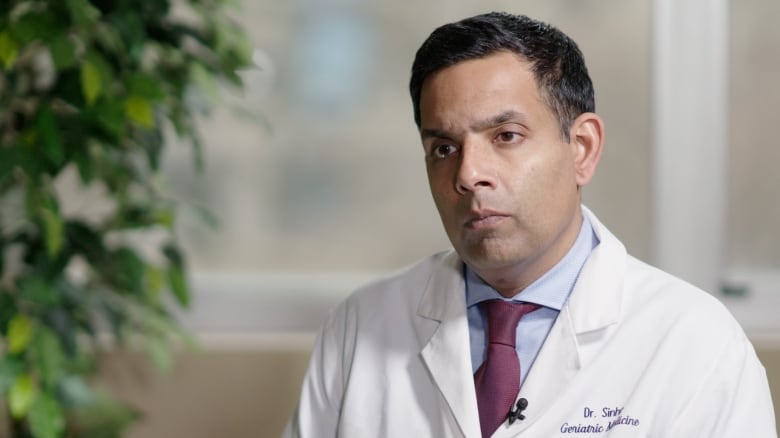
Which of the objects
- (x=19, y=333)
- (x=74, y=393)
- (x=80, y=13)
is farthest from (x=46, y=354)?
(x=80, y=13)

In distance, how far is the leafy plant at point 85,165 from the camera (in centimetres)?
170

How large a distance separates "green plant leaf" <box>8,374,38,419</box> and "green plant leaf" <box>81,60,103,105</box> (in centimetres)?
53

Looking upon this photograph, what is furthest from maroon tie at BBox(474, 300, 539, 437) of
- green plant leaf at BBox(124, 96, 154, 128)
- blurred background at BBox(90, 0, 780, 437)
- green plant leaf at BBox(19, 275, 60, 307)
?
blurred background at BBox(90, 0, 780, 437)

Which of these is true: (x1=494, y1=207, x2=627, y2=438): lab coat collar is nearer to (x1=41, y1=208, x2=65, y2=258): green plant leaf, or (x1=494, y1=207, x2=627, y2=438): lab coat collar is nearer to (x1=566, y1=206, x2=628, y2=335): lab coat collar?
(x1=566, y1=206, x2=628, y2=335): lab coat collar

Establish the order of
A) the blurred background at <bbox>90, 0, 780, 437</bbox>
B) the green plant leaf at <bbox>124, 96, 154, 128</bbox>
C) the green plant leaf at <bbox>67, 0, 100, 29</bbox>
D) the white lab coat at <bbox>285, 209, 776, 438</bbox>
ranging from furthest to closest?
1. the blurred background at <bbox>90, 0, 780, 437</bbox>
2. the green plant leaf at <bbox>124, 96, 154, 128</bbox>
3. the green plant leaf at <bbox>67, 0, 100, 29</bbox>
4. the white lab coat at <bbox>285, 209, 776, 438</bbox>

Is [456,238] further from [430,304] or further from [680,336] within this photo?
[680,336]

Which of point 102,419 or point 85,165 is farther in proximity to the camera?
point 102,419

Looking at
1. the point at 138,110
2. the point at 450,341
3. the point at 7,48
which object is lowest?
the point at 450,341

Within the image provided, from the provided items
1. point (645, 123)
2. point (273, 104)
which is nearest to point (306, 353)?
point (273, 104)

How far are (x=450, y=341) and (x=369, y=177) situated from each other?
4.06ft

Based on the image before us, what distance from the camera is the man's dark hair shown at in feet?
3.88

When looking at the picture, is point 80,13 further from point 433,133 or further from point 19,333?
point 433,133

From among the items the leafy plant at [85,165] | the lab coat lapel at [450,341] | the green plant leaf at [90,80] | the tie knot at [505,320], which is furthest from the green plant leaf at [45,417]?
the tie knot at [505,320]

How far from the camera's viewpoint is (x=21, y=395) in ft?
5.71
